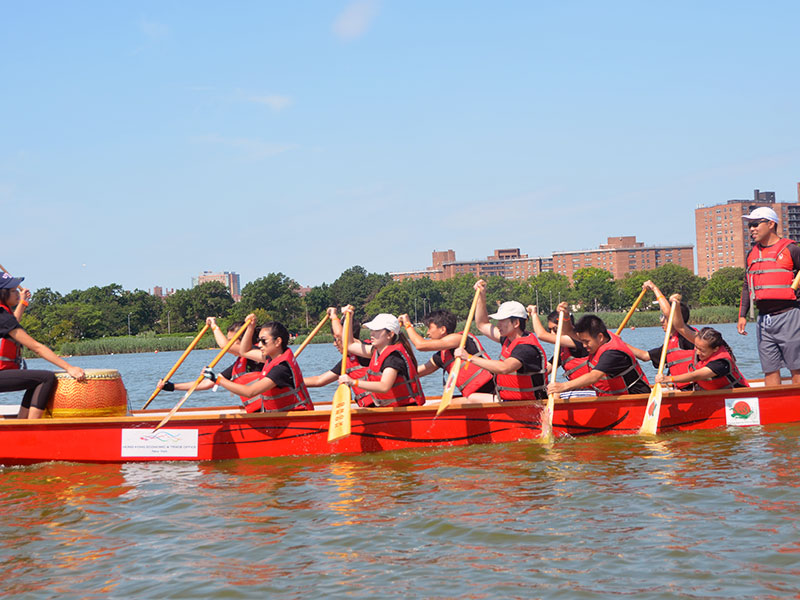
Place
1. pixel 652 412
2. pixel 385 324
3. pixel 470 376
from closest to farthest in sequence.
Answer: pixel 385 324 → pixel 652 412 → pixel 470 376

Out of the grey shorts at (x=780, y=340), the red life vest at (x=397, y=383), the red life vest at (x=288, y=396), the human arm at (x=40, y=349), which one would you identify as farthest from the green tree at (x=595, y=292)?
the human arm at (x=40, y=349)

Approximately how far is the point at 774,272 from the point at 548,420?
330 centimetres

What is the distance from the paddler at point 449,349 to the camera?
355 inches

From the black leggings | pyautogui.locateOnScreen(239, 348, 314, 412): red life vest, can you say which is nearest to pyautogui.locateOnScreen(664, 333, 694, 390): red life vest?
pyautogui.locateOnScreen(239, 348, 314, 412): red life vest

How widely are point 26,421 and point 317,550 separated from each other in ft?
13.6

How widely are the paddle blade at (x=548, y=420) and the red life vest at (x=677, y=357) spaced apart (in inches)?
76.6

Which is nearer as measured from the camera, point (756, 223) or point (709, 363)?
point (709, 363)

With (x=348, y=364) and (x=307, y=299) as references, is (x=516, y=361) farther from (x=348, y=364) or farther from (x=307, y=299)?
(x=307, y=299)

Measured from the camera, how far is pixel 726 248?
167m

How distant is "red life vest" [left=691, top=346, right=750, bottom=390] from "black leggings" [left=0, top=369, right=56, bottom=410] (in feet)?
23.4

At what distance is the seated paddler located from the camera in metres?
8.13

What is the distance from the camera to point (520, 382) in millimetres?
8906

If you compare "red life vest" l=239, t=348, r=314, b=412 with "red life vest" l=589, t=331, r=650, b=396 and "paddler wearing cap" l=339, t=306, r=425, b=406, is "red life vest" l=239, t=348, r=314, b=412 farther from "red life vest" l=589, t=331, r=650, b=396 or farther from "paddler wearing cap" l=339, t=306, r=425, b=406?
"red life vest" l=589, t=331, r=650, b=396

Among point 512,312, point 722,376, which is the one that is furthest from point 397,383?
point 722,376
